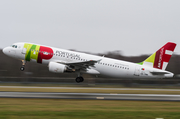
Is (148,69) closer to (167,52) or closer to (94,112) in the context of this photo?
(167,52)

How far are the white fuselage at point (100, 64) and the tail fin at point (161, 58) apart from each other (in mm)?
869

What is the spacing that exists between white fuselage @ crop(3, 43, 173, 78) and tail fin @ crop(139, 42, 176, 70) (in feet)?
2.85

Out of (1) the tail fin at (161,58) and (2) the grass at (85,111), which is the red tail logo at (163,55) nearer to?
(1) the tail fin at (161,58)

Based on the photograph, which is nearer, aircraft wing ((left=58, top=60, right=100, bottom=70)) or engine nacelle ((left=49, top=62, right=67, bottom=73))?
engine nacelle ((left=49, top=62, right=67, bottom=73))

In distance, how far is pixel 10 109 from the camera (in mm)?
14383

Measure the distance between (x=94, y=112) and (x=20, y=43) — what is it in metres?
18.8

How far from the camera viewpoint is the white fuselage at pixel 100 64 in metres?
29.2

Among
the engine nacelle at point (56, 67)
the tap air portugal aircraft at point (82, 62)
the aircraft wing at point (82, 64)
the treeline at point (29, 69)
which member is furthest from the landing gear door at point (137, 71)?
the treeline at point (29, 69)

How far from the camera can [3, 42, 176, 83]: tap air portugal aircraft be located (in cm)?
2873

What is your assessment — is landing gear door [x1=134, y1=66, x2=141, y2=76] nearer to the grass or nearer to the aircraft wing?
the aircraft wing

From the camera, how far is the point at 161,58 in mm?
31375

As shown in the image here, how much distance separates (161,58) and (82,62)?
10538mm

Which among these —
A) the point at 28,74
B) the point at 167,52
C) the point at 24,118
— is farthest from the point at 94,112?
the point at 28,74

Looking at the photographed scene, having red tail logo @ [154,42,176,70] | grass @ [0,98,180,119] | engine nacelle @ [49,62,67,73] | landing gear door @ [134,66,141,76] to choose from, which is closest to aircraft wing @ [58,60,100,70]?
engine nacelle @ [49,62,67,73]
